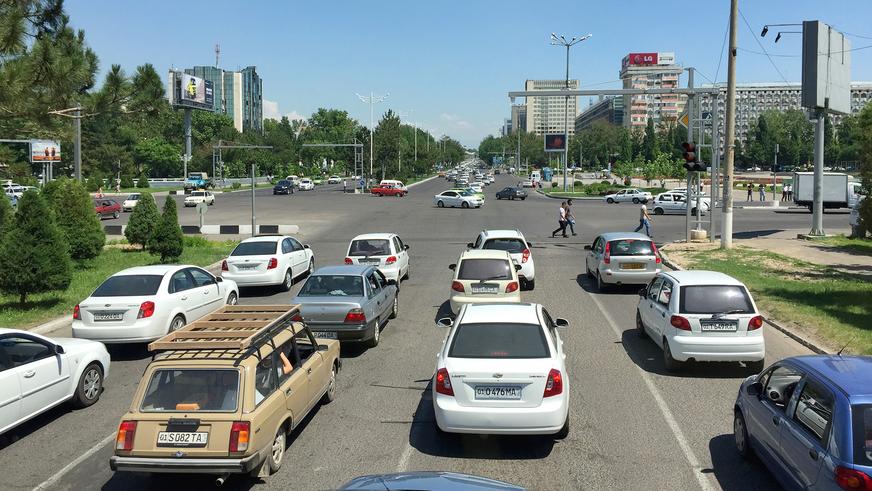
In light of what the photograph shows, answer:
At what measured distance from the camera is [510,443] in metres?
8.44

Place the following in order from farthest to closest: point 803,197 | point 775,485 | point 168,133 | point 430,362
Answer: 1. point 168,133
2. point 803,197
3. point 430,362
4. point 775,485

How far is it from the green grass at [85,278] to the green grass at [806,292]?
52.5 ft

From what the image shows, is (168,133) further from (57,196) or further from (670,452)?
(670,452)

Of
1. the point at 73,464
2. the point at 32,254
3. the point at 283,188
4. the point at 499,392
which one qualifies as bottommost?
the point at 73,464

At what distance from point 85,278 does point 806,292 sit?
1966 cm

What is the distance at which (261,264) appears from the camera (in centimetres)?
1922

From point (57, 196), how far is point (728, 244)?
23.3 m

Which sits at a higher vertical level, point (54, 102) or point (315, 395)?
point (54, 102)

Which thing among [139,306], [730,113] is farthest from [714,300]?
[730,113]

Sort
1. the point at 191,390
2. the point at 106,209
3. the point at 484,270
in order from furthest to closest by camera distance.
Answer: the point at 106,209 → the point at 484,270 → the point at 191,390

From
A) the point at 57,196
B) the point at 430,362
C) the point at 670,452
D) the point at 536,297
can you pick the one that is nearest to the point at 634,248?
the point at 536,297

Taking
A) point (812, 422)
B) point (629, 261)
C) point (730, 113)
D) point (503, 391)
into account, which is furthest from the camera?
point (730, 113)

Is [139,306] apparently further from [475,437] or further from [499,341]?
[499,341]

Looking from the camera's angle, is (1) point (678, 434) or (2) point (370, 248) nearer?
(1) point (678, 434)
